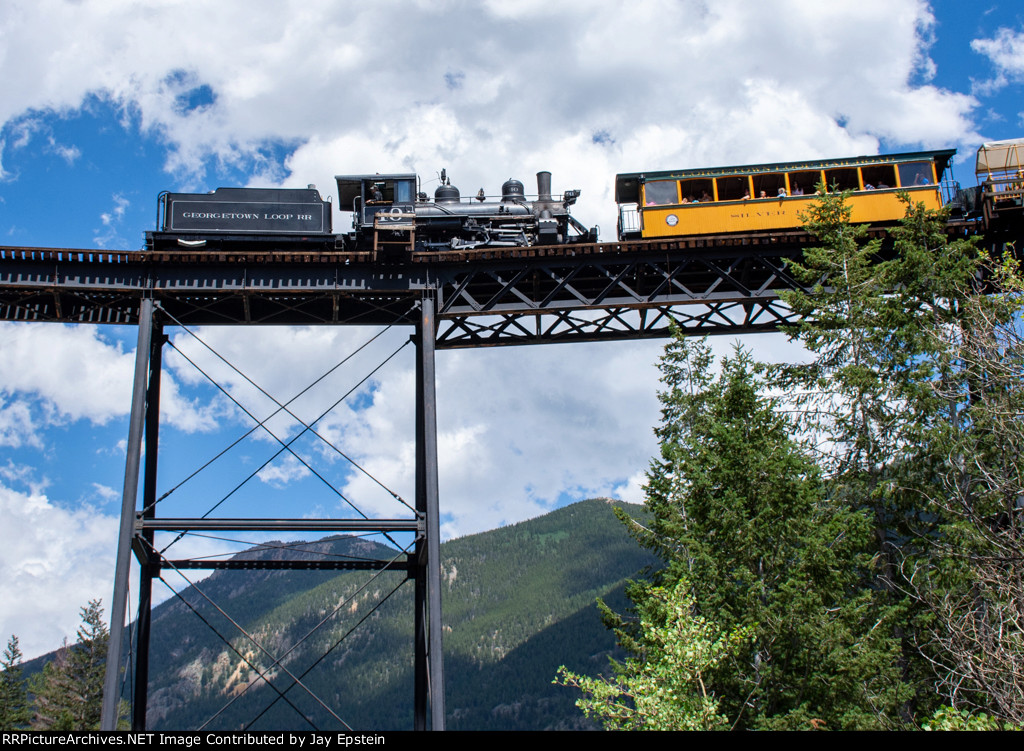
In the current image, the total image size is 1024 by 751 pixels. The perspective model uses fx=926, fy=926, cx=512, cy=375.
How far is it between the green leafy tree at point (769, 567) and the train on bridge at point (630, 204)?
4.82m

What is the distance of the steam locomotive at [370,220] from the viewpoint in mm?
21688

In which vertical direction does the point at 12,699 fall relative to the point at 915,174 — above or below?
below

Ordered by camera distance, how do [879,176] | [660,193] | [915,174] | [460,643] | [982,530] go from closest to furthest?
1. [982,530]
2. [915,174]
3. [660,193]
4. [879,176]
5. [460,643]

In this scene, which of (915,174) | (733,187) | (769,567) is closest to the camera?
(769,567)

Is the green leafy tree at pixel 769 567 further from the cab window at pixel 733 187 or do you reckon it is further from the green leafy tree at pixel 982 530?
the cab window at pixel 733 187

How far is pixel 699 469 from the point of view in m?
18.0

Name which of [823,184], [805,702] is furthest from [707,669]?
[823,184]

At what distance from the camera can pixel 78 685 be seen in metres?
47.6

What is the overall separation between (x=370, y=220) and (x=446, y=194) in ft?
8.16

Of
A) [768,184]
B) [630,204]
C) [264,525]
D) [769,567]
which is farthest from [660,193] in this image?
[264,525]

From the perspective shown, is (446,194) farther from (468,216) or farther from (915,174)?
(915,174)

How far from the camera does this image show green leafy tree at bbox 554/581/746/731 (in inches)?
524

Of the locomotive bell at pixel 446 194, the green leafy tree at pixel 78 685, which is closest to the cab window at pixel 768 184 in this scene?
the locomotive bell at pixel 446 194

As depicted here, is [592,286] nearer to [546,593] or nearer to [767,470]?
[767,470]
